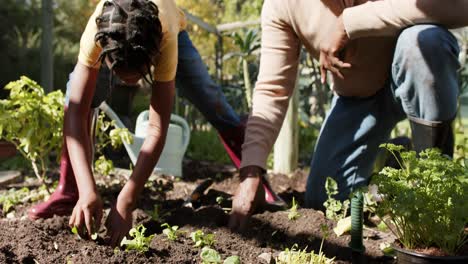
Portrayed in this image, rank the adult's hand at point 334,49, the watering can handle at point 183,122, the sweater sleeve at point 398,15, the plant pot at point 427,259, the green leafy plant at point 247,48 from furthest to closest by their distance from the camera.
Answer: the green leafy plant at point 247,48 → the watering can handle at point 183,122 → the adult's hand at point 334,49 → the sweater sleeve at point 398,15 → the plant pot at point 427,259

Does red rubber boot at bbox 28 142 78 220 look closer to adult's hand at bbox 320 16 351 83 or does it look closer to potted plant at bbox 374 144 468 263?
adult's hand at bbox 320 16 351 83

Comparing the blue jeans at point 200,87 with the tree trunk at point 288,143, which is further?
the tree trunk at point 288,143

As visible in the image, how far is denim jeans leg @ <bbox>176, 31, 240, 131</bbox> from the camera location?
2.97 m

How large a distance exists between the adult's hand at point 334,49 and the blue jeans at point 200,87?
805mm

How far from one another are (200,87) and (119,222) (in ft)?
3.95

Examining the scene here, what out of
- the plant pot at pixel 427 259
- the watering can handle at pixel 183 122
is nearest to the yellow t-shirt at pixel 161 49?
the plant pot at pixel 427 259

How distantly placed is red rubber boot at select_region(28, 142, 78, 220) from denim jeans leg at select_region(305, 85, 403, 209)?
3.61ft

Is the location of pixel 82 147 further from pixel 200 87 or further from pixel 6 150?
pixel 6 150

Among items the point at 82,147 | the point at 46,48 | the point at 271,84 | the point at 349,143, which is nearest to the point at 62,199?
the point at 82,147

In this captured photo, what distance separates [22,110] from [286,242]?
1.36m

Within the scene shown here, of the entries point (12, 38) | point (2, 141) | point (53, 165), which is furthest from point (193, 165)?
point (12, 38)

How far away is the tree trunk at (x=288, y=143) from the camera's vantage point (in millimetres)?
3836

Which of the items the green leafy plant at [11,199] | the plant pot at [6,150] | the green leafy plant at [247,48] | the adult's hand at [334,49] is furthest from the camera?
the green leafy plant at [247,48]

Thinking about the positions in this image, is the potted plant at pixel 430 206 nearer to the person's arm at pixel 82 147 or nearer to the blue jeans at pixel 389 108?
the blue jeans at pixel 389 108
